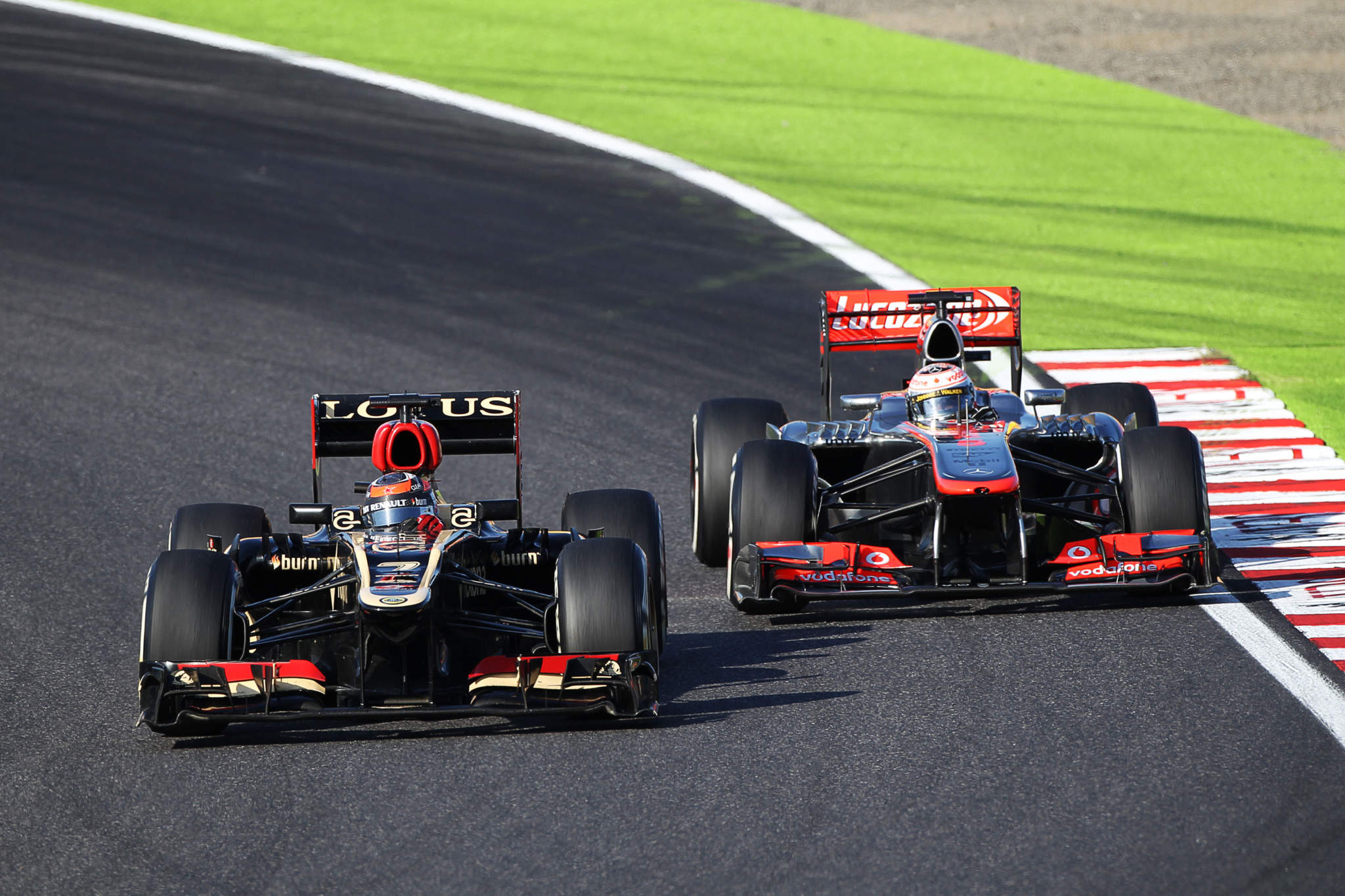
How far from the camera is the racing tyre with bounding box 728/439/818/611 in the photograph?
10.8 metres

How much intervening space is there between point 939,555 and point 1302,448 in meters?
4.64

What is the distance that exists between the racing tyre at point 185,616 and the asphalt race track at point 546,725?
47 cm

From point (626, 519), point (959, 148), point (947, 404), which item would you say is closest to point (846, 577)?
point (626, 519)

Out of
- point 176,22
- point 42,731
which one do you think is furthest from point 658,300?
point 176,22

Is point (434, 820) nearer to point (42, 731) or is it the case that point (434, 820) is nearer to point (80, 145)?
point (42, 731)

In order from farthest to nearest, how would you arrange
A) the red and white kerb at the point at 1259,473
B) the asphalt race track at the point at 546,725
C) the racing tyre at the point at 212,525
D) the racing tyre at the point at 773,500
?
the red and white kerb at the point at 1259,473 → the racing tyre at the point at 773,500 → the racing tyre at the point at 212,525 → the asphalt race track at the point at 546,725

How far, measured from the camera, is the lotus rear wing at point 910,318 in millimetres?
12461

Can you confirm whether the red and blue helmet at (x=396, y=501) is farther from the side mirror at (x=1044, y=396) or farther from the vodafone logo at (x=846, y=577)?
the side mirror at (x=1044, y=396)

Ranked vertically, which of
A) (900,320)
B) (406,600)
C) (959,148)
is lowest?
(406,600)

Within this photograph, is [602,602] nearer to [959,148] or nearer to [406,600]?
[406,600]

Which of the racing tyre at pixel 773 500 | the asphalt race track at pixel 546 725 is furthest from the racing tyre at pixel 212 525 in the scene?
the racing tyre at pixel 773 500

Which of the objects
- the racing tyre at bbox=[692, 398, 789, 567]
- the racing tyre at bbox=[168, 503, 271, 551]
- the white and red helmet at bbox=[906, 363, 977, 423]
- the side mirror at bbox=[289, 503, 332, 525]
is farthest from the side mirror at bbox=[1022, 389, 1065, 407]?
the racing tyre at bbox=[168, 503, 271, 551]

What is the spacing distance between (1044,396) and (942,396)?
41.2 inches

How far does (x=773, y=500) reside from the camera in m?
10.8
